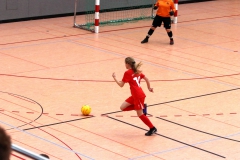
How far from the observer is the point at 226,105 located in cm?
1224

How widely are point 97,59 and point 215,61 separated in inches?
143

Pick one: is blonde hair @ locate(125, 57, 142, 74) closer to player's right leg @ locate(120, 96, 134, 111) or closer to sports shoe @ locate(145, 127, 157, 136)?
player's right leg @ locate(120, 96, 134, 111)

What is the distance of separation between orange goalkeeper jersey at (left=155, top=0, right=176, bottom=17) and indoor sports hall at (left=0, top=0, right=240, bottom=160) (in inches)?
43.8

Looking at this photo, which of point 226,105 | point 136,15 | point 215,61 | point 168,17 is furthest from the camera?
point 136,15

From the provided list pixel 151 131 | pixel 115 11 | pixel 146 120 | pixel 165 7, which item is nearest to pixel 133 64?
pixel 146 120

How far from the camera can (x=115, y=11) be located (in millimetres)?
23609

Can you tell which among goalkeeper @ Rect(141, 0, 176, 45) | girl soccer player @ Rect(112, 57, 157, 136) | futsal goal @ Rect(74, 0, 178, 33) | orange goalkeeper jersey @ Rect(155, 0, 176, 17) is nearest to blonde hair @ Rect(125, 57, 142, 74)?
girl soccer player @ Rect(112, 57, 157, 136)

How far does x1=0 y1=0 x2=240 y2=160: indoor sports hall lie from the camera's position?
9602 millimetres

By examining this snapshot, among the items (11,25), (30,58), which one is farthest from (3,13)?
(30,58)

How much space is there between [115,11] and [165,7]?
5718 mm

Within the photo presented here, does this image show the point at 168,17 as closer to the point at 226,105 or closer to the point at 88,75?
the point at 88,75

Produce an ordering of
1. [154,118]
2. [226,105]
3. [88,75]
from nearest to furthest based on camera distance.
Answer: [154,118], [226,105], [88,75]

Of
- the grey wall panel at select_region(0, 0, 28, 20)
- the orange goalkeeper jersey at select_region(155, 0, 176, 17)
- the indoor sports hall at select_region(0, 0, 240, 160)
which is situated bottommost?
the indoor sports hall at select_region(0, 0, 240, 160)

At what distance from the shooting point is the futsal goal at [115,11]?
21703 mm
